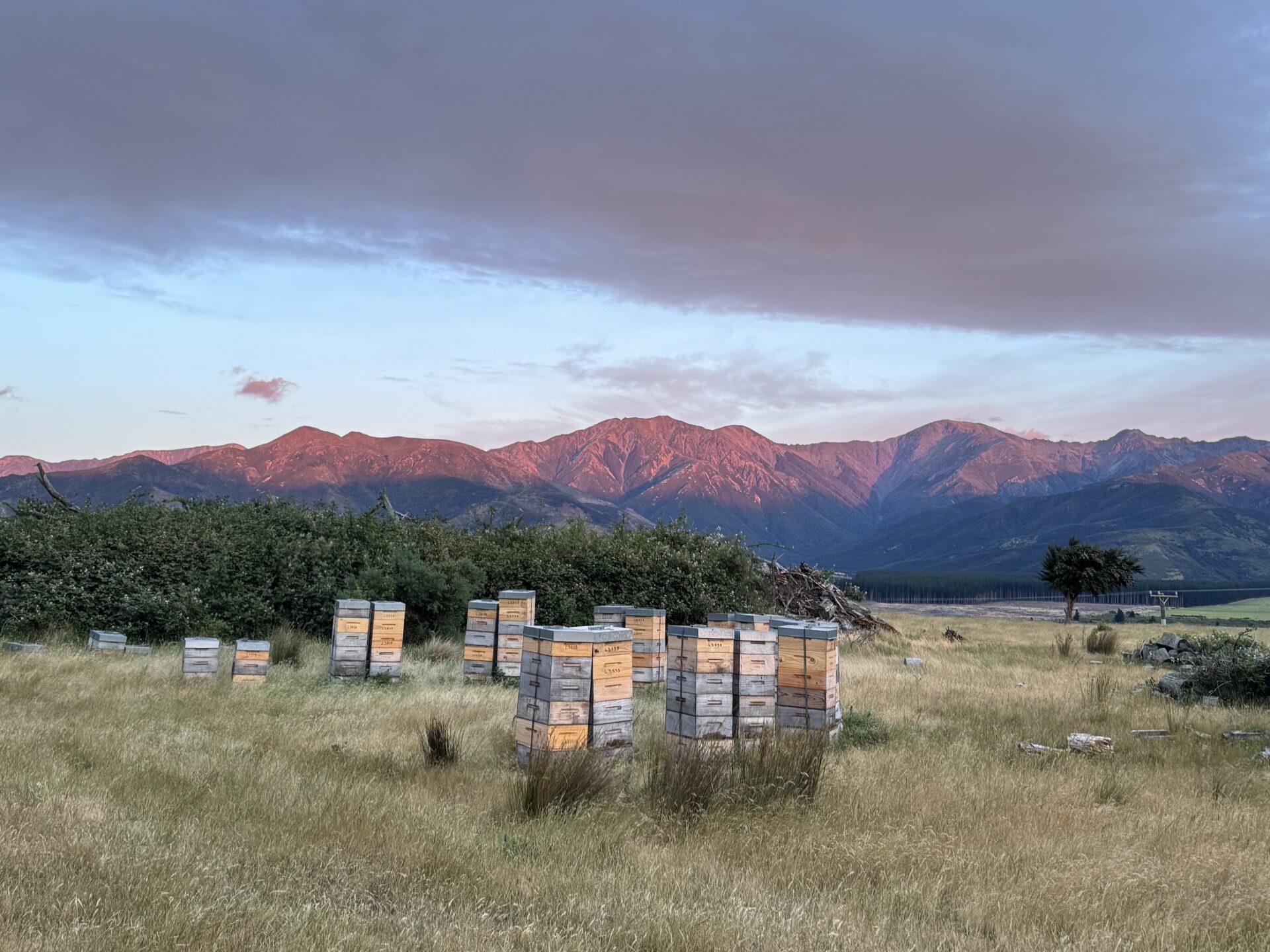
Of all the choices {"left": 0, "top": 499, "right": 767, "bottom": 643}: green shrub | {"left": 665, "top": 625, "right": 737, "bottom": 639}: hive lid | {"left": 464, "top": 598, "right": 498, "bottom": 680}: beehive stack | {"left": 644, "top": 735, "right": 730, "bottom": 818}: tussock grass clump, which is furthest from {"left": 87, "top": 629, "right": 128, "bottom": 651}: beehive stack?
{"left": 644, "top": 735, "right": 730, "bottom": 818}: tussock grass clump

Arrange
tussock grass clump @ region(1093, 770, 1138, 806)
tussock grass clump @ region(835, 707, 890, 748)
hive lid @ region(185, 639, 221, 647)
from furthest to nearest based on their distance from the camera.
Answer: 1. hive lid @ region(185, 639, 221, 647)
2. tussock grass clump @ region(835, 707, 890, 748)
3. tussock grass clump @ region(1093, 770, 1138, 806)

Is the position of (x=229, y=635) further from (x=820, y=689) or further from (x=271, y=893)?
(x=271, y=893)

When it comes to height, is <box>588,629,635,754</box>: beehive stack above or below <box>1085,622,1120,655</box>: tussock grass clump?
above

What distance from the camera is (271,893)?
564cm

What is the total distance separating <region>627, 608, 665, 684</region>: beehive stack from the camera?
18.0m

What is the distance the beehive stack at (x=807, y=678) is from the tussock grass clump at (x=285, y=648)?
11.9 m

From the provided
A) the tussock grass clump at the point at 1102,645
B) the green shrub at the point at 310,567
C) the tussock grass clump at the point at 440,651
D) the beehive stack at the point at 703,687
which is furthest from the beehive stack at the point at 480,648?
the tussock grass clump at the point at 1102,645

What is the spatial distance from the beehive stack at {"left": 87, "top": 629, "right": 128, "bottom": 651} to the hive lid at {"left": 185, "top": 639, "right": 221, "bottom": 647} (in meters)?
4.07

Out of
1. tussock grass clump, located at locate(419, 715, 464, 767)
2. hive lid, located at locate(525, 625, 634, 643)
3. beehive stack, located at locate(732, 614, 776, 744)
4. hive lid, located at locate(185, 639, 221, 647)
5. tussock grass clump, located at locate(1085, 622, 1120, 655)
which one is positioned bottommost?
tussock grass clump, located at locate(1085, 622, 1120, 655)

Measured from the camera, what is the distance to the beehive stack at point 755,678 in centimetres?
1155

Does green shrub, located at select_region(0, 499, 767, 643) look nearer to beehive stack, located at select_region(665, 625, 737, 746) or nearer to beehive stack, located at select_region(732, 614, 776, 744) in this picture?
beehive stack, located at select_region(665, 625, 737, 746)

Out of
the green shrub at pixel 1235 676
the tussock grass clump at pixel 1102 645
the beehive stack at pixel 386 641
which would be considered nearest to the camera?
the beehive stack at pixel 386 641

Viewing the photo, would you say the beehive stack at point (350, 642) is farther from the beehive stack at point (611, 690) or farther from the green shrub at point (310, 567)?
the beehive stack at point (611, 690)

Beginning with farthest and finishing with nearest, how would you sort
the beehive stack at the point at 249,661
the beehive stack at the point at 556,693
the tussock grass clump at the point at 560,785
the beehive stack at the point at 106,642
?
the beehive stack at the point at 106,642, the beehive stack at the point at 249,661, the beehive stack at the point at 556,693, the tussock grass clump at the point at 560,785
